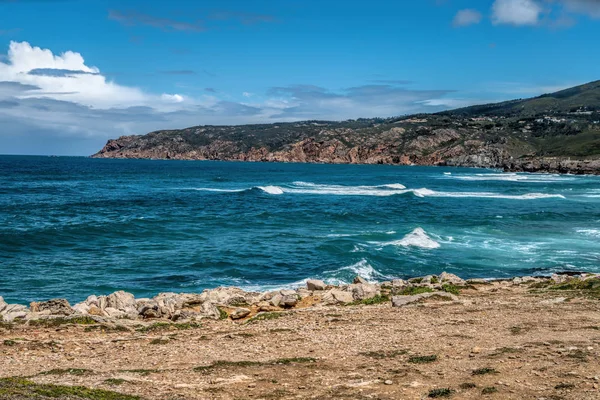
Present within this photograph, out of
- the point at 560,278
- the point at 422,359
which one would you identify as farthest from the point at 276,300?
the point at 560,278

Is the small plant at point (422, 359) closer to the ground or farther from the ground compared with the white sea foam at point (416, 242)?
farther from the ground

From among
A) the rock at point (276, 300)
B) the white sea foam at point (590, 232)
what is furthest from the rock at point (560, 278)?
the white sea foam at point (590, 232)

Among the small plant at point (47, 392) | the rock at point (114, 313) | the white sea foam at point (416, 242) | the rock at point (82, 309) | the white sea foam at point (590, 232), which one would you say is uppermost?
the small plant at point (47, 392)

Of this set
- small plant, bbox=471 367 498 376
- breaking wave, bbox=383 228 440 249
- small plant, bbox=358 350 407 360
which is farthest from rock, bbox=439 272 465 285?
small plant, bbox=471 367 498 376

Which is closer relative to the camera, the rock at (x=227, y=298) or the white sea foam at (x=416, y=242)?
the rock at (x=227, y=298)

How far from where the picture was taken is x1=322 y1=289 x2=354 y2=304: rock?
17750mm

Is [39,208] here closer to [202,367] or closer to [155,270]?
[155,270]

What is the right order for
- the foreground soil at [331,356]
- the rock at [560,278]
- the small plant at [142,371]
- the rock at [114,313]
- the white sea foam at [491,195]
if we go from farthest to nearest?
the white sea foam at [491,195], the rock at [560,278], the rock at [114,313], the small plant at [142,371], the foreground soil at [331,356]

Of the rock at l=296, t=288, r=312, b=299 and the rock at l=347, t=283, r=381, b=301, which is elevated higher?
the rock at l=347, t=283, r=381, b=301

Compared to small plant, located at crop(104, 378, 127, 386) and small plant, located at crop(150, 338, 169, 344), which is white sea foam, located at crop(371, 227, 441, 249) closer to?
small plant, located at crop(150, 338, 169, 344)

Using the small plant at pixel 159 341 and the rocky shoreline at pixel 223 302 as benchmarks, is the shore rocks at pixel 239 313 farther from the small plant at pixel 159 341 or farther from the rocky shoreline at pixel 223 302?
the small plant at pixel 159 341

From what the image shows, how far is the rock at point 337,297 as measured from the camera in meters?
17.8

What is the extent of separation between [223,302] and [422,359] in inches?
342

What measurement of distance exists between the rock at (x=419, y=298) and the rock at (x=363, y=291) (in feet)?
4.57
